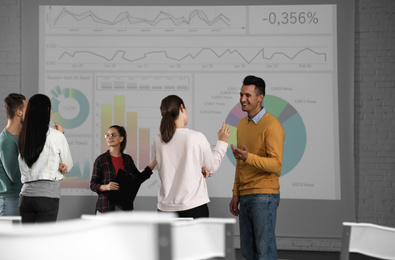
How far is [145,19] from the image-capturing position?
16.2ft

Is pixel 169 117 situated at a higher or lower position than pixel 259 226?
higher

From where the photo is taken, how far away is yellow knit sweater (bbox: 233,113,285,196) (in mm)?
2604

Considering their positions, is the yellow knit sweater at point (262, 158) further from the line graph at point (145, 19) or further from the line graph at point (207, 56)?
the line graph at point (145, 19)

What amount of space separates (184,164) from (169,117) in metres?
0.28

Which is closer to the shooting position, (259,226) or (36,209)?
(259,226)

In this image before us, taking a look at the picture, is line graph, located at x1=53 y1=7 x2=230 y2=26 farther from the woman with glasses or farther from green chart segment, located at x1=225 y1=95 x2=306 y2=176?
the woman with glasses

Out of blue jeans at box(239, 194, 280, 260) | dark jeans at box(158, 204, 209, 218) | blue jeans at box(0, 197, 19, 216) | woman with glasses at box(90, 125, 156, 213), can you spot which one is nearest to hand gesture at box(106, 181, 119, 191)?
woman with glasses at box(90, 125, 156, 213)

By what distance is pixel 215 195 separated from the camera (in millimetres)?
4770

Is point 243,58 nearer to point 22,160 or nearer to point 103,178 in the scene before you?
point 103,178

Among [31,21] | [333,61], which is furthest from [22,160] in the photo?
[333,61]

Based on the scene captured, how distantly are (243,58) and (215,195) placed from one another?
148 cm

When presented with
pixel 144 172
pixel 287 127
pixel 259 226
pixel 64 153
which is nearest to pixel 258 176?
pixel 259 226

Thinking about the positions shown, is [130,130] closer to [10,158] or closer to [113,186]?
[113,186]

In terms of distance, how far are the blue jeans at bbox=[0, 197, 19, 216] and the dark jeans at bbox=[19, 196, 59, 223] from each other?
21 cm
